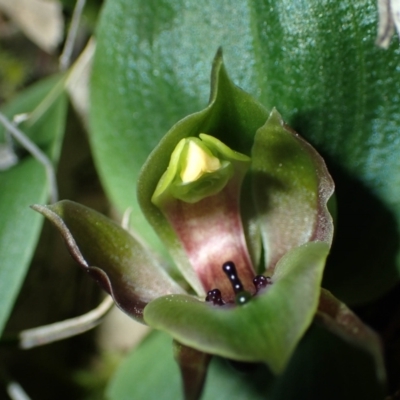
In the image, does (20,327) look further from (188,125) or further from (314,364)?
(188,125)

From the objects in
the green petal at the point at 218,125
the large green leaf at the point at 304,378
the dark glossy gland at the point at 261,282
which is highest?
the green petal at the point at 218,125

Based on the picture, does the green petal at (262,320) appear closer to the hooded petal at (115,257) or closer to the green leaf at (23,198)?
the hooded petal at (115,257)

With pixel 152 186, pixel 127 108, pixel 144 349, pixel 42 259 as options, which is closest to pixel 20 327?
pixel 42 259

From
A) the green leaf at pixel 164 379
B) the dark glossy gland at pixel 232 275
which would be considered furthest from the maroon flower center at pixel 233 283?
the green leaf at pixel 164 379

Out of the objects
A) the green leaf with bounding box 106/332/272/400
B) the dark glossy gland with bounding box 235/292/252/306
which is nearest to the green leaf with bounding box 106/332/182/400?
the green leaf with bounding box 106/332/272/400

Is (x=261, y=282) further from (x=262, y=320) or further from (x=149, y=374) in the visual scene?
(x=149, y=374)
